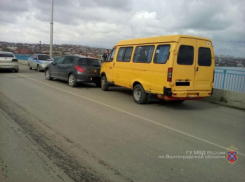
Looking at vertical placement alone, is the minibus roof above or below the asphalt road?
above

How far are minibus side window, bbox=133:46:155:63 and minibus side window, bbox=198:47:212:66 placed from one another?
1616mm

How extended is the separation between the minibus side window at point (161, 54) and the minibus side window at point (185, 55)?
0.41m

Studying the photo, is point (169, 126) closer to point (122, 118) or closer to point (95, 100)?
point (122, 118)

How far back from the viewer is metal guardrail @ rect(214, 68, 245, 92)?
9.69 m

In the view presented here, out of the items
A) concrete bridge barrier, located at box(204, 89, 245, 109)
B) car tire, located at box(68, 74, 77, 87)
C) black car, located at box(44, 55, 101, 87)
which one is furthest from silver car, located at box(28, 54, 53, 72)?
concrete bridge barrier, located at box(204, 89, 245, 109)

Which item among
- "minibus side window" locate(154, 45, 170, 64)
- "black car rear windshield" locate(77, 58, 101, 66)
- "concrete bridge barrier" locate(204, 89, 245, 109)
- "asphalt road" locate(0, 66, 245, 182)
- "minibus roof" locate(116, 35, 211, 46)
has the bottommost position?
"asphalt road" locate(0, 66, 245, 182)

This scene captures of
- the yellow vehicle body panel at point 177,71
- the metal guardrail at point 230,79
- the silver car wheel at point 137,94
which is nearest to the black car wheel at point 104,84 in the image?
the yellow vehicle body panel at point 177,71

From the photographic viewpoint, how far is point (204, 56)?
819 centimetres

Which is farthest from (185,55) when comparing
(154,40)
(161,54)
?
(154,40)

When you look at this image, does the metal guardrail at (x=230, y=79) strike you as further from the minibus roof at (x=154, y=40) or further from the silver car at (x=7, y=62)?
the silver car at (x=7, y=62)

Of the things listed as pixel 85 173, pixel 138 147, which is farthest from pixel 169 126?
pixel 85 173

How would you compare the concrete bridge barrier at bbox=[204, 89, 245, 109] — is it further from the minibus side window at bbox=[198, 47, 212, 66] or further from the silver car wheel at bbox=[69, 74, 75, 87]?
the silver car wheel at bbox=[69, 74, 75, 87]

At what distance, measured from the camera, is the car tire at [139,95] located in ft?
28.4

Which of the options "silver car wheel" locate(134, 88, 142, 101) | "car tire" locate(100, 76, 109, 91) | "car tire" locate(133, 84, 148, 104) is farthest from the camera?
"car tire" locate(100, 76, 109, 91)
